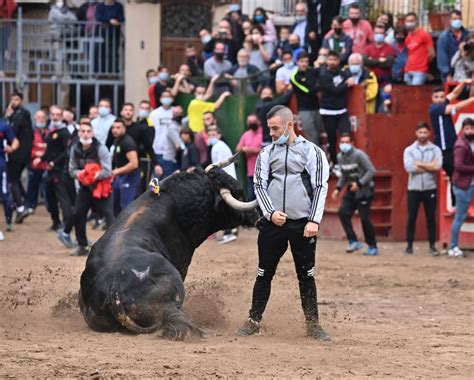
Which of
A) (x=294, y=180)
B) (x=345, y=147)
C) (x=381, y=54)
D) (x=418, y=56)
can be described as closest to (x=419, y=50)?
(x=418, y=56)

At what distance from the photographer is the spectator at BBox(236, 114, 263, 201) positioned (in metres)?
20.3

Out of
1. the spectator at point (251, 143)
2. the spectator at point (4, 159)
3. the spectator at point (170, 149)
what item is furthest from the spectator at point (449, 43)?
the spectator at point (4, 159)

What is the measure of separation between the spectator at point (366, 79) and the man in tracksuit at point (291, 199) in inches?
357

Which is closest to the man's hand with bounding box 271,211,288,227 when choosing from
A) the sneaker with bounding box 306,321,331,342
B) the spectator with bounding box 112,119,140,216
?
the sneaker with bounding box 306,321,331,342

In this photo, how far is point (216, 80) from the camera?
22.2m

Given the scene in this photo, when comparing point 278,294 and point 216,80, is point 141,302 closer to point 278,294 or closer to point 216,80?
point 278,294

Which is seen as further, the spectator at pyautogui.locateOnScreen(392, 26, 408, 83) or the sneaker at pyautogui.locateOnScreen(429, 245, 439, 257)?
the spectator at pyautogui.locateOnScreen(392, 26, 408, 83)

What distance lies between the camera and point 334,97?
62.0 feet

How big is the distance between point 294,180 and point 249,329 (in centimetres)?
130

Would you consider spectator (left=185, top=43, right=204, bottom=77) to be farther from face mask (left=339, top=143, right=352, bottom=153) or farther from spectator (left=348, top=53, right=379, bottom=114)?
face mask (left=339, top=143, right=352, bottom=153)

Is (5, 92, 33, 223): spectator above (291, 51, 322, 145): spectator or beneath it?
beneath

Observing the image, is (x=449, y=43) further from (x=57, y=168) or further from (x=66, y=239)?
(x=66, y=239)

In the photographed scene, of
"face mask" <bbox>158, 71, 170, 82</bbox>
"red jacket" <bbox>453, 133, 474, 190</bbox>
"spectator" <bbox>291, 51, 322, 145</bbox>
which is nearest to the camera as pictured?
"red jacket" <bbox>453, 133, 474, 190</bbox>

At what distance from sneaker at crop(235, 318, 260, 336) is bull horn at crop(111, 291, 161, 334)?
30.1 inches
